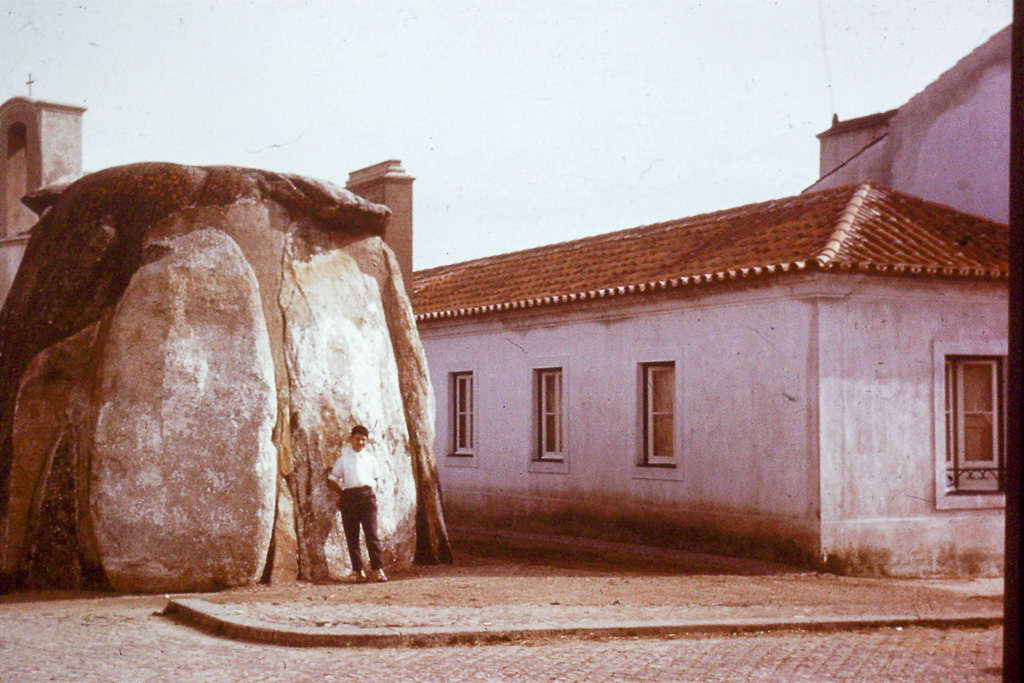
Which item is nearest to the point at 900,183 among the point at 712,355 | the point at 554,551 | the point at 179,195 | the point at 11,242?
the point at 712,355

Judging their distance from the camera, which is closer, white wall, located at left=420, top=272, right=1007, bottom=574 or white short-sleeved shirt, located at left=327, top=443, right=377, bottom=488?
white short-sleeved shirt, located at left=327, top=443, right=377, bottom=488

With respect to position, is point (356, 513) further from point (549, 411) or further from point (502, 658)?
point (549, 411)

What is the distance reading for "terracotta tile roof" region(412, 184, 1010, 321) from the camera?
13234mm

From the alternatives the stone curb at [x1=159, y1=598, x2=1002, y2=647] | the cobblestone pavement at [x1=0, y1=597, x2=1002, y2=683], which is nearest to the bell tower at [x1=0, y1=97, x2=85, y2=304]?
the stone curb at [x1=159, y1=598, x2=1002, y2=647]

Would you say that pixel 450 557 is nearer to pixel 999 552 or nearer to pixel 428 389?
pixel 428 389

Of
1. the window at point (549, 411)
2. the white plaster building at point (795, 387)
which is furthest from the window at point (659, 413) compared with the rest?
the window at point (549, 411)

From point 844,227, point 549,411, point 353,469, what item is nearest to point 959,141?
point 844,227

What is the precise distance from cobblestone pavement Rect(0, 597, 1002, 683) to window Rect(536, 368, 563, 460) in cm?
859

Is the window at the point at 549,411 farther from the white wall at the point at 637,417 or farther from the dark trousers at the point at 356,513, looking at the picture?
the dark trousers at the point at 356,513

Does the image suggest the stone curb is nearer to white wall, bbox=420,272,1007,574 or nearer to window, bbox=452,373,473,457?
white wall, bbox=420,272,1007,574

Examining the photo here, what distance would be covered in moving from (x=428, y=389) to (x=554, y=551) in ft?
9.78

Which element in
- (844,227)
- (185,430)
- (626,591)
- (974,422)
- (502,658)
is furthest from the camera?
(844,227)

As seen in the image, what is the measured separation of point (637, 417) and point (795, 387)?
286 centimetres

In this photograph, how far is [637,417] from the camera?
51.2 ft
